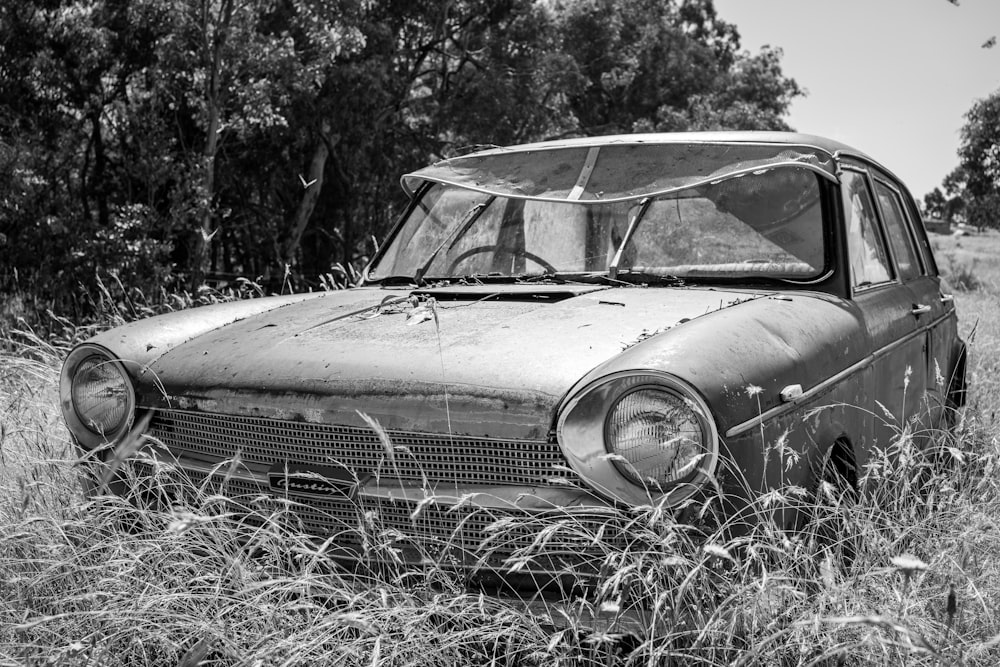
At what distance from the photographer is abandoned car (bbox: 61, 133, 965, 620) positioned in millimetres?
2189

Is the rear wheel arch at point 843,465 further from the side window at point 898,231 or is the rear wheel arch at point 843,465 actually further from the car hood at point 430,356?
the side window at point 898,231

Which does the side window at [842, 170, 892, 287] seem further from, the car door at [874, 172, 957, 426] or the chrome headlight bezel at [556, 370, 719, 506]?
the chrome headlight bezel at [556, 370, 719, 506]

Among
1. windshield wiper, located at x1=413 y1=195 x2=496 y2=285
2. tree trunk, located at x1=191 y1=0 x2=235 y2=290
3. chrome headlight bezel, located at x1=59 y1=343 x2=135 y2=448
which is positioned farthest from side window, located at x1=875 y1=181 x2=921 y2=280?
tree trunk, located at x1=191 y1=0 x2=235 y2=290

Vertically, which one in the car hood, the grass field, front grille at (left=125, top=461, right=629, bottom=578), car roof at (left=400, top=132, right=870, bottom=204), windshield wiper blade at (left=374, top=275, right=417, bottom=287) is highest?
car roof at (left=400, top=132, right=870, bottom=204)

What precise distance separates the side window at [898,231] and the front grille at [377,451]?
2474 millimetres

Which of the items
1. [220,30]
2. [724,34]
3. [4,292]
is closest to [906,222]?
[220,30]

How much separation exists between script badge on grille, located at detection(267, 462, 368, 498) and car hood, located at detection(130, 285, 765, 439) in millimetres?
137

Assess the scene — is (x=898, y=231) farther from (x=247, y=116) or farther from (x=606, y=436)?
(x=247, y=116)

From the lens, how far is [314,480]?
8.09ft

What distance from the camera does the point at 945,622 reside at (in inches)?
89.0

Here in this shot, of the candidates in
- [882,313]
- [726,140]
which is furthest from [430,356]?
[882,313]

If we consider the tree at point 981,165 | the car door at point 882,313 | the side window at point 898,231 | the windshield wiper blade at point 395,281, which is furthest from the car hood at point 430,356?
the tree at point 981,165

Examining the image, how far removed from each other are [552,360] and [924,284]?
2.90 m

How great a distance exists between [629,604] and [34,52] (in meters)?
12.4
